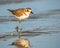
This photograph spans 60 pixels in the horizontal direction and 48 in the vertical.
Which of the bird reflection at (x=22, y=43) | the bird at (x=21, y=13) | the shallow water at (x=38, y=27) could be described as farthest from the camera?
the bird at (x=21, y=13)

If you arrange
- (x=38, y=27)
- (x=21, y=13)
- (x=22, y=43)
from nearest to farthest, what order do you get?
(x=22, y=43) < (x=38, y=27) < (x=21, y=13)

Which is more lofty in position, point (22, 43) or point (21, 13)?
point (21, 13)

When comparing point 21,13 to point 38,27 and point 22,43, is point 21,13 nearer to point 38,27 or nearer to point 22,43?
point 38,27

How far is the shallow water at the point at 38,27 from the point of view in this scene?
9183mm

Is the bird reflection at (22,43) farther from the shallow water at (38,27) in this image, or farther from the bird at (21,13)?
the bird at (21,13)

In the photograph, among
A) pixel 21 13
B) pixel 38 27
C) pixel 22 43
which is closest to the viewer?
pixel 22 43

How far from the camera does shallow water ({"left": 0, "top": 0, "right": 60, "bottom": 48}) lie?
30.1ft

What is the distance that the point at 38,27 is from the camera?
10617 mm

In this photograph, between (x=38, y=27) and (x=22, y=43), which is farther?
(x=38, y=27)

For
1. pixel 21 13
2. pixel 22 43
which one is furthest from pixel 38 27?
pixel 22 43

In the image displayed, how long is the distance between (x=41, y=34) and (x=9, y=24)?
1395mm

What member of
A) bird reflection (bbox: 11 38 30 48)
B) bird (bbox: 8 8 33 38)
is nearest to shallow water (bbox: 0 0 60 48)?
bird reflection (bbox: 11 38 30 48)

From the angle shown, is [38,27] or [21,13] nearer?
[38,27]

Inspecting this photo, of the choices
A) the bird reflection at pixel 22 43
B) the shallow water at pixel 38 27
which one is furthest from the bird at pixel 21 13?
the bird reflection at pixel 22 43
